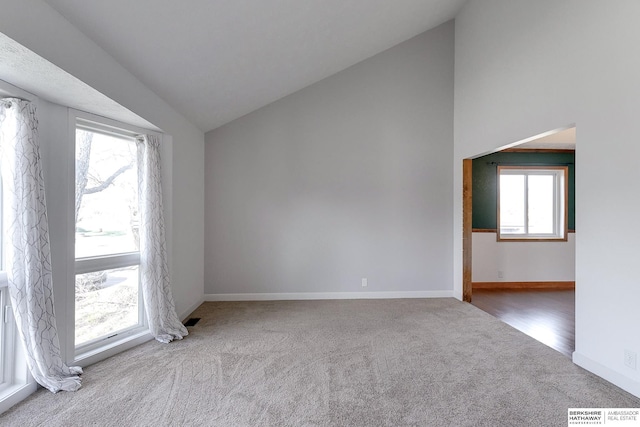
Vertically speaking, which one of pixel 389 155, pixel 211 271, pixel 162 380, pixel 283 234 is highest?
pixel 389 155

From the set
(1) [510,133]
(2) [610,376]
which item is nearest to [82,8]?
(1) [510,133]

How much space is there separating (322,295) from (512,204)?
12.8 ft

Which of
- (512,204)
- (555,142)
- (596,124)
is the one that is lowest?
(512,204)

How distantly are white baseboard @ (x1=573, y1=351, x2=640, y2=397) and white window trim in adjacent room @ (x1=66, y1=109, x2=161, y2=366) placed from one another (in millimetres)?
3872

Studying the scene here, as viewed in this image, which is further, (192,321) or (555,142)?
(555,142)

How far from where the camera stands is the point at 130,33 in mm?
2254

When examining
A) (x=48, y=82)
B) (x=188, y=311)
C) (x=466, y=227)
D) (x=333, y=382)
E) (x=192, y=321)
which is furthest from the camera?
(x=466, y=227)

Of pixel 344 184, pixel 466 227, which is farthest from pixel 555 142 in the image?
pixel 344 184

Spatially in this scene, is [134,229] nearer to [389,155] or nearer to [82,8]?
[82,8]

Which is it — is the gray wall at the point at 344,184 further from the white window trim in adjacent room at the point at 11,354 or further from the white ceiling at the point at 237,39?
the white window trim in adjacent room at the point at 11,354

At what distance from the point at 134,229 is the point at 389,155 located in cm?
349

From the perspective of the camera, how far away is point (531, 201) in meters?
6.03

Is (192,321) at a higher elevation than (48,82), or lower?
lower

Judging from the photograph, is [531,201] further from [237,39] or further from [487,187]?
[237,39]
